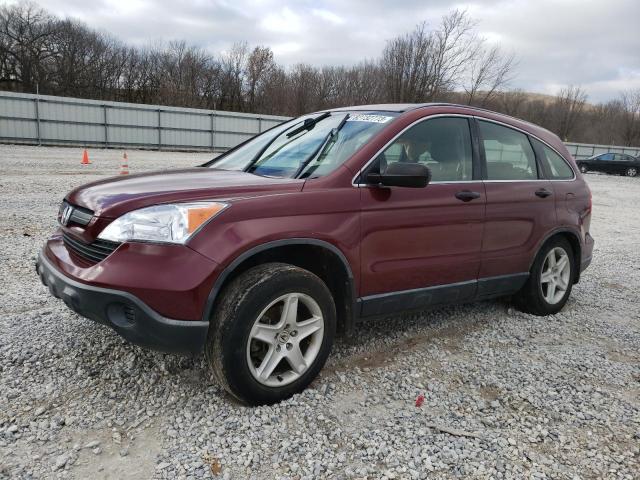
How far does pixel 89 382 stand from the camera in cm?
288

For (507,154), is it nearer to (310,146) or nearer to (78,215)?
(310,146)

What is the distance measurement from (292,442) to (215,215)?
4.04ft

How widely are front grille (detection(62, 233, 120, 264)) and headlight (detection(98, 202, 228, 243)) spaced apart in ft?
0.12

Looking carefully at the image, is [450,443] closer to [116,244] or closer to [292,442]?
[292,442]

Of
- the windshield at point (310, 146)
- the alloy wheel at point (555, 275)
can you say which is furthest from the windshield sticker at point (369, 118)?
the alloy wheel at point (555, 275)

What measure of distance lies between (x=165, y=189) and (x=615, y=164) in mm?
36311

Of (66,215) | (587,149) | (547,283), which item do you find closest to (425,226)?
(547,283)

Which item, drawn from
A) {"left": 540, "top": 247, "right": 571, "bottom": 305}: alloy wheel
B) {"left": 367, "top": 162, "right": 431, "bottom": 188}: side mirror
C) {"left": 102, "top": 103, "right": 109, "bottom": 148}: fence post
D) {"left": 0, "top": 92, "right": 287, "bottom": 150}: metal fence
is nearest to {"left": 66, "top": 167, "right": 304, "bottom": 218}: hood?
{"left": 367, "top": 162, "right": 431, "bottom": 188}: side mirror

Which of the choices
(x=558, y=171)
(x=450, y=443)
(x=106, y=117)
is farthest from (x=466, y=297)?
(x=106, y=117)

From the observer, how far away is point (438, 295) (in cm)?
352

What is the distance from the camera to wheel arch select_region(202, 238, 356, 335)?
2656mm

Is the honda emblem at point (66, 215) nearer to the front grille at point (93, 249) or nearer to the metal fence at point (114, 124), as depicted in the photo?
the front grille at point (93, 249)

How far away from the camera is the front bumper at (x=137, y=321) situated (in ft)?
7.77

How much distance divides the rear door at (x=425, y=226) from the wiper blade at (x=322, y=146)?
39 centimetres
